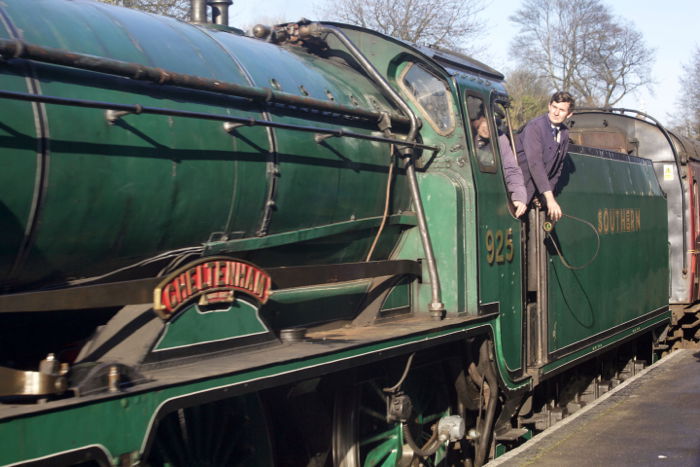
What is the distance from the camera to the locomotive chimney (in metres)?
5.27

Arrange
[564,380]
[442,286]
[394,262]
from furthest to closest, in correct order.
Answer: [564,380], [442,286], [394,262]

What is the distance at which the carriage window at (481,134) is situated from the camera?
18.6 ft

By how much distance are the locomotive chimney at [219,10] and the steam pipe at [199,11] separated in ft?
0.97

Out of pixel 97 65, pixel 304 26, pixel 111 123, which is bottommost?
pixel 111 123

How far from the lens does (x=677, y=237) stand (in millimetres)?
11484

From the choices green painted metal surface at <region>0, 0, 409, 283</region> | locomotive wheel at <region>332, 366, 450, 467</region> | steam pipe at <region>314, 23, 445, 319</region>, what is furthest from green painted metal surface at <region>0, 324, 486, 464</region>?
steam pipe at <region>314, 23, 445, 319</region>

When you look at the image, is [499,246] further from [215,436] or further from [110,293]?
[110,293]

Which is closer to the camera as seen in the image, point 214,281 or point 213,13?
point 214,281

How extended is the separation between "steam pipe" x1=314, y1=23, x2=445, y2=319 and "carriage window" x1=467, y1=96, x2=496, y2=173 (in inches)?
25.8

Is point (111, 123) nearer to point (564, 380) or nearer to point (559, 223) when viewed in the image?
point (559, 223)

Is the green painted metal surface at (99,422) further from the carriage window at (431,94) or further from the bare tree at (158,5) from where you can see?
the bare tree at (158,5)

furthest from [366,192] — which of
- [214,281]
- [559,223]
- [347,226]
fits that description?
[559,223]

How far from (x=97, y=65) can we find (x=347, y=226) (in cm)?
186

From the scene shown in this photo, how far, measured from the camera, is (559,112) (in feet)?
21.6
